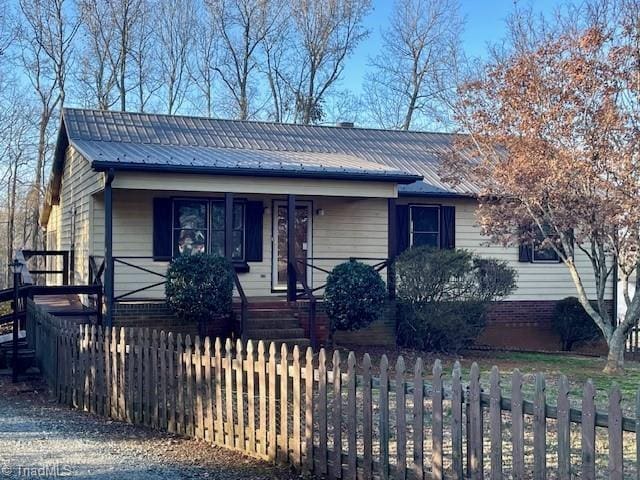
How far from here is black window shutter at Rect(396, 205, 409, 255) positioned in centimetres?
1739

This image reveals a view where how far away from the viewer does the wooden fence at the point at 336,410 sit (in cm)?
477

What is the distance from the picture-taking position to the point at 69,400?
9133 mm

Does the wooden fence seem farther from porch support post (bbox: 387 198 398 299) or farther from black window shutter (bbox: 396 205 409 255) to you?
black window shutter (bbox: 396 205 409 255)

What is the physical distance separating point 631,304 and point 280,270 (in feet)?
24.7

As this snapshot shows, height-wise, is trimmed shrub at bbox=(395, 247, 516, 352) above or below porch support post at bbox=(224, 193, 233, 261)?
below

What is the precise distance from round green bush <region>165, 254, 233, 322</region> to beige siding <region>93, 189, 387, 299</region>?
258cm

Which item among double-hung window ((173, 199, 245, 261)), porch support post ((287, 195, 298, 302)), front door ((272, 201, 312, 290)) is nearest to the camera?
porch support post ((287, 195, 298, 302))

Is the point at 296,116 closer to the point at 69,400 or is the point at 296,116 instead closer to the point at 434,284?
the point at 434,284

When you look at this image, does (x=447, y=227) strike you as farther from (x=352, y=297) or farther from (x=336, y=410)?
(x=336, y=410)

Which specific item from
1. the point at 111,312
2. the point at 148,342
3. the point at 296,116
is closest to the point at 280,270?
the point at 111,312

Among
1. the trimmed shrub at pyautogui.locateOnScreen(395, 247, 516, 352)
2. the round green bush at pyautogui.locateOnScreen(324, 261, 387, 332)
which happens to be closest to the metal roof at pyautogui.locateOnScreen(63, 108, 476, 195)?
the trimmed shrub at pyautogui.locateOnScreen(395, 247, 516, 352)

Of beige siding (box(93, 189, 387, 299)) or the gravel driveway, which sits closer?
the gravel driveway

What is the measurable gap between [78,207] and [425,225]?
8.53 m

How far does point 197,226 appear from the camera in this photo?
51.8 ft
